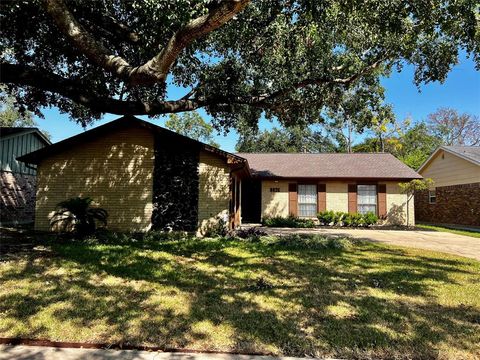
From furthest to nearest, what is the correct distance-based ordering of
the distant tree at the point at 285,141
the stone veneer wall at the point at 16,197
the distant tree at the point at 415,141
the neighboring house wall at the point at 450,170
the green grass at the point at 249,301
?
the distant tree at the point at 285,141 < the distant tree at the point at 415,141 < the neighboring house wall at the point at 450,170 < the stone veneer wall at the point at 16,197 < the green grass at the point at 249,301

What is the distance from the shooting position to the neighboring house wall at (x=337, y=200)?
59.2 feet

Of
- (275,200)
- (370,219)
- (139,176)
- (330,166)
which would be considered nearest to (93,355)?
(139,176)

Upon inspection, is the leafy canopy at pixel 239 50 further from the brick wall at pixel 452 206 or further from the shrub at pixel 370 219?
the brick wall at pixel 452 206

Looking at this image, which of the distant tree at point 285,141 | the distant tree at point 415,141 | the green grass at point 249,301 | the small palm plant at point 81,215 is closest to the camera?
the green grass at point 249,301

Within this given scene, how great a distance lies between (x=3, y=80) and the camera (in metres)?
8.07

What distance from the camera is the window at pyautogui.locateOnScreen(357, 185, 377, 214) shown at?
18203 mm

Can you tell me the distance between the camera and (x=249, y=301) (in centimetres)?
483

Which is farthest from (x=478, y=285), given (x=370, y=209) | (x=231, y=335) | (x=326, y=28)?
(x=370, y=209)

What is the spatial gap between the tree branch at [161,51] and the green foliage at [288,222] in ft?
40.8

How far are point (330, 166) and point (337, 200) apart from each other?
87.7 inches

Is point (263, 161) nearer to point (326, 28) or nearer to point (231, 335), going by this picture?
point (326, 28)

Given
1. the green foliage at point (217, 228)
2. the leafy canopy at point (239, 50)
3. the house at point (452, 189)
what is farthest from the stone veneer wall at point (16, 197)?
the house at point (452, 189)

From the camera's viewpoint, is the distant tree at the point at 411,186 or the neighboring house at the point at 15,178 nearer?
the neighboring house at the point at 15,178

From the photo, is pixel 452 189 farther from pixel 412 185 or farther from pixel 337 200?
pixel 337 200
